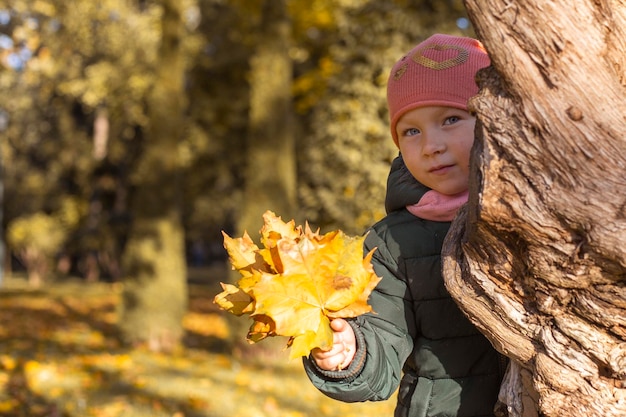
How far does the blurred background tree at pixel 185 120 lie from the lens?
29.7 feet

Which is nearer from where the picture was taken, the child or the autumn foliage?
the autumn foliage

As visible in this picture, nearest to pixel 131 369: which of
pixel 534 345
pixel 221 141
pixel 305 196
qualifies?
pixel 305 196

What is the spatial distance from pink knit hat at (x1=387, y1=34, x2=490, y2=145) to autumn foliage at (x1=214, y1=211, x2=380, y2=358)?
566 millimetres

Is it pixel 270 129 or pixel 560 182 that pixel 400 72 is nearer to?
pixel 560 182

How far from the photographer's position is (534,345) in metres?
1.46

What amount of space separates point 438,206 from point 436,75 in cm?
36

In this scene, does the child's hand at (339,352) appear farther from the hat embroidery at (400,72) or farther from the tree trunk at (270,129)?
the tree trunk at (270,129)

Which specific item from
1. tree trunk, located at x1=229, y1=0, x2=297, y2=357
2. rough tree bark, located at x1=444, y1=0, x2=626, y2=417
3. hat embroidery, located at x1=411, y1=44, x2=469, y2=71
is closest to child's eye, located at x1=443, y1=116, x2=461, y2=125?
hat embroidery, located at x1=411, y1=44, x2=469, y2=71

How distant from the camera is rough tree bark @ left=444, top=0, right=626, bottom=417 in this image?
1.29 m

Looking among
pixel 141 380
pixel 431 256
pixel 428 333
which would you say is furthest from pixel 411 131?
pixel 141 380

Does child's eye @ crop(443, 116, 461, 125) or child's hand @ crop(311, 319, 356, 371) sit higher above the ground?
child's eye @ crop(443, 116, 461, 125)

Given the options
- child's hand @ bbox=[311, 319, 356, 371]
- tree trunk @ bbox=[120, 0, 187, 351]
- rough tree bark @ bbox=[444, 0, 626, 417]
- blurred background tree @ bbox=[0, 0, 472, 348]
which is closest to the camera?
rough tree bark @ bbox=[444, 0, 626, 417]

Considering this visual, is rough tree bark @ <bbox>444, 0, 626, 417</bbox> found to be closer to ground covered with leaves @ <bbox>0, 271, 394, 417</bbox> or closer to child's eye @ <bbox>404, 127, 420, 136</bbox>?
child's eye @ <bbox>404, 127, 420, 136</bbox>

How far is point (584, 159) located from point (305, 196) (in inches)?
340
